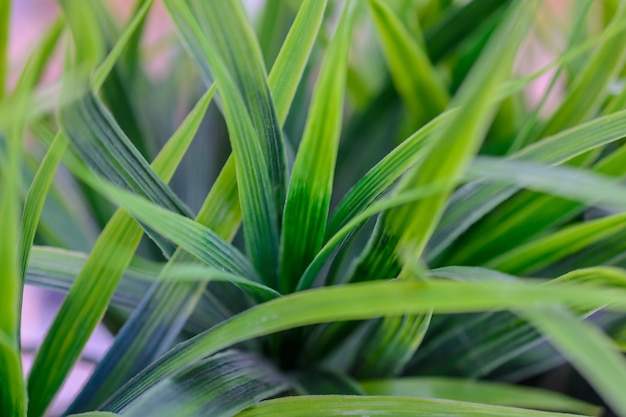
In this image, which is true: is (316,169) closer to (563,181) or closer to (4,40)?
(563,181)

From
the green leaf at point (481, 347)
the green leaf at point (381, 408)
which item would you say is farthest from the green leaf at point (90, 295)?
the green leaf at point (481, 347)

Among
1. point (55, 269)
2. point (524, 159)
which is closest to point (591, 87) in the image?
point (524, 159)

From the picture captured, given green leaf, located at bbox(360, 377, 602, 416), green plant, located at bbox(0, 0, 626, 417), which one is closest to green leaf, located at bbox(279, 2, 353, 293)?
green plant, located at bbox(0, 0, 626, 417)

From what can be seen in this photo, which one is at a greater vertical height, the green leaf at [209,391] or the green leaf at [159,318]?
the green leaf at [159,318]

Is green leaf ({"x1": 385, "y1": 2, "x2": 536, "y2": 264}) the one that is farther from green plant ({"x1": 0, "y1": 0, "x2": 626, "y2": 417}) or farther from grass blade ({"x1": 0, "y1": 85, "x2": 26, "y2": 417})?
grass blade ({"x1": 0, "y1": 85, "x2": 26, "y2": 417})

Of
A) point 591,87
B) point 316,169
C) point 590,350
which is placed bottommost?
point 590,350

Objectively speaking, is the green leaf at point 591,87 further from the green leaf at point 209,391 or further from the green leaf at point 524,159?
the green leaf at point 209,391
